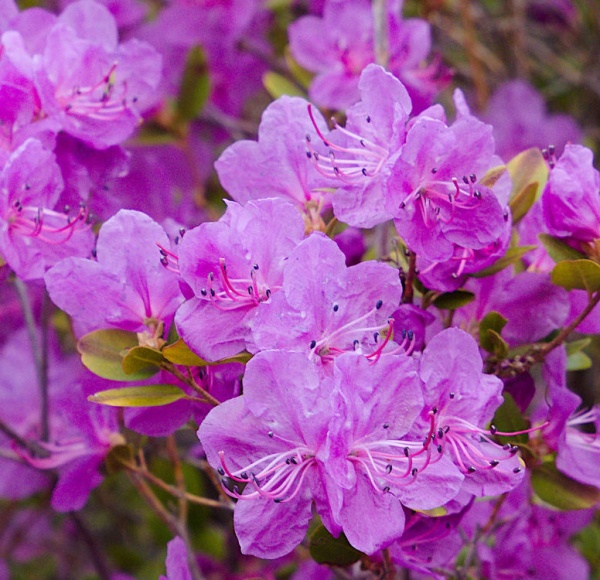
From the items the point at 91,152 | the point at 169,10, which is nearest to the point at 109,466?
the point at 91,152

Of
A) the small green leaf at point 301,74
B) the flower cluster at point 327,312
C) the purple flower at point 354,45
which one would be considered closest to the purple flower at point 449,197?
the flower cluster at point 327,312

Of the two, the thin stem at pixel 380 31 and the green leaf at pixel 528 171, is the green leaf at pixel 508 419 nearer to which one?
the green leaf at pixel 528 171

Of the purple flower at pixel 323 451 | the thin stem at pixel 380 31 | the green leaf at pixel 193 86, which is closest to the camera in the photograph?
the purple flower at pixel 323 451

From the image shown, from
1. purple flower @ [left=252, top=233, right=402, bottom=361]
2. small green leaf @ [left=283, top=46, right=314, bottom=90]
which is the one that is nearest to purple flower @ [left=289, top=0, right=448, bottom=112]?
small green leaf @ [left=283, top=46, right=314, bottom=90]

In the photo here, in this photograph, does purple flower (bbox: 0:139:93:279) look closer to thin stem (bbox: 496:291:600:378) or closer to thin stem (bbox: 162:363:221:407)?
thin stem (bbox: 162:363:221:407)

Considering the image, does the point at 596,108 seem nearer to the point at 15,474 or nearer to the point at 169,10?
the point at 169,10

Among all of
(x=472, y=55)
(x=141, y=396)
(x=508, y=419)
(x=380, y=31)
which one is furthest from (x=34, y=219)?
(x=472, y=55)

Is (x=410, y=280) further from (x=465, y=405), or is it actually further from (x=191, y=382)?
(x=191, y=382)
